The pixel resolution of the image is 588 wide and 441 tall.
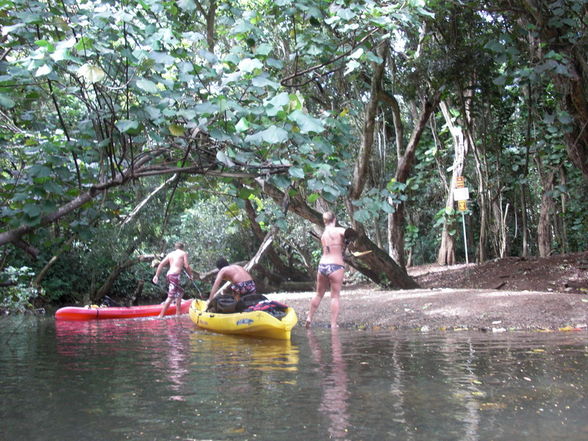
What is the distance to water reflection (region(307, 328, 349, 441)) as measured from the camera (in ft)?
12.5

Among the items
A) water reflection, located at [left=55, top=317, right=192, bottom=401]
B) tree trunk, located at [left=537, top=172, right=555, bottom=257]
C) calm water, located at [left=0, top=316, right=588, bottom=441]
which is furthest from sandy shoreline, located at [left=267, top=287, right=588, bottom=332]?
tree trunk, located at [left=537, top=172, right=555, bottom=257]

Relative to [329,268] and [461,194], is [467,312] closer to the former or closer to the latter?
[329,268]

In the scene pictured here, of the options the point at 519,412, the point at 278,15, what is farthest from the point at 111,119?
the point at 519,412

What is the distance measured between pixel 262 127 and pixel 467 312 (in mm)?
6176

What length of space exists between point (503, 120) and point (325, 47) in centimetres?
1233

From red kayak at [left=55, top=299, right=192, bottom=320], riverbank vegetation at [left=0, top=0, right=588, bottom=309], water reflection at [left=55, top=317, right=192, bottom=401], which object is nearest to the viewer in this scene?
riverbank vegetation at [left=0, top=0, right=588, bottom=309]

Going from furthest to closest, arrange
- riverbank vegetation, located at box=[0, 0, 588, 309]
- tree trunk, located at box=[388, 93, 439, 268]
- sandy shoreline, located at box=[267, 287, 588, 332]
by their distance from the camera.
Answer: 1. tree trunk, located at box=[388, 93, 439, 268]
2. sandy shoreline, located at box=[267, 287, 588, 332]
3. riverbank vegetation, located at box=[0, 0, 588, 309]

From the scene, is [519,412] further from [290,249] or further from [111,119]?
[290,249]

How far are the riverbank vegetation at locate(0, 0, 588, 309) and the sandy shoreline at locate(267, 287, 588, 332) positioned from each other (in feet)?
6.40

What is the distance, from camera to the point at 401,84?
49.4ft

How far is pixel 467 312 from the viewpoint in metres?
10.1

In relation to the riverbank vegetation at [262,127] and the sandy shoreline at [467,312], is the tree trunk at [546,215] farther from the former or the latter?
the sandy shoreline at [467,312]

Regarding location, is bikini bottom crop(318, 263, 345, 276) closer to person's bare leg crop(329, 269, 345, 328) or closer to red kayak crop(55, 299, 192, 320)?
person's bare leg crop(329, 269, 345, 328)

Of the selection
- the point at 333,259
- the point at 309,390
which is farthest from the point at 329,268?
the point at 309,390
